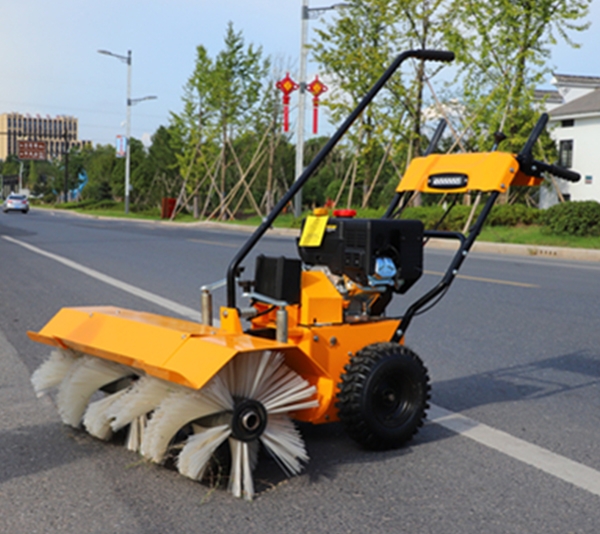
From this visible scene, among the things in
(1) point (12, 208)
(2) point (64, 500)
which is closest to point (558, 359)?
(2) point (64, 500)

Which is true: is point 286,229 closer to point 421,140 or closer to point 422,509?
point 421,140

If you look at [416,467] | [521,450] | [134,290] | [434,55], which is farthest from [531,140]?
[134,290]

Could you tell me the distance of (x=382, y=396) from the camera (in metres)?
3.66

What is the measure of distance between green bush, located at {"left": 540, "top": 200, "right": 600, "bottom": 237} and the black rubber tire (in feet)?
59.7

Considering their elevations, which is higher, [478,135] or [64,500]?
[478,135]

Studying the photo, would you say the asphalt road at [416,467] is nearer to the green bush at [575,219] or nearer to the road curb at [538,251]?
the road curb at [538,251]

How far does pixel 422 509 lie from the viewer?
305cm

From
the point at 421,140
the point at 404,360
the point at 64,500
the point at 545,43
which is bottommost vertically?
the point at 64,500

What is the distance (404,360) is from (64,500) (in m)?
1.55

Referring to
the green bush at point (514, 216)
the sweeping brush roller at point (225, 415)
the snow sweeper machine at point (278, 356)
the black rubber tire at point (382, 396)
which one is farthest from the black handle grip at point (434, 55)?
the green bush at point (514, 216)

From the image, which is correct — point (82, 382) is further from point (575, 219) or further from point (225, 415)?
point (575, 219)

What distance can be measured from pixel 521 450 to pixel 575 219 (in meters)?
18.1

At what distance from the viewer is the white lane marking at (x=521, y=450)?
3445 millimetres

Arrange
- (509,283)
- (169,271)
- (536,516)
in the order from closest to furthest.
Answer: (536,516), (509,283), (169,271)
